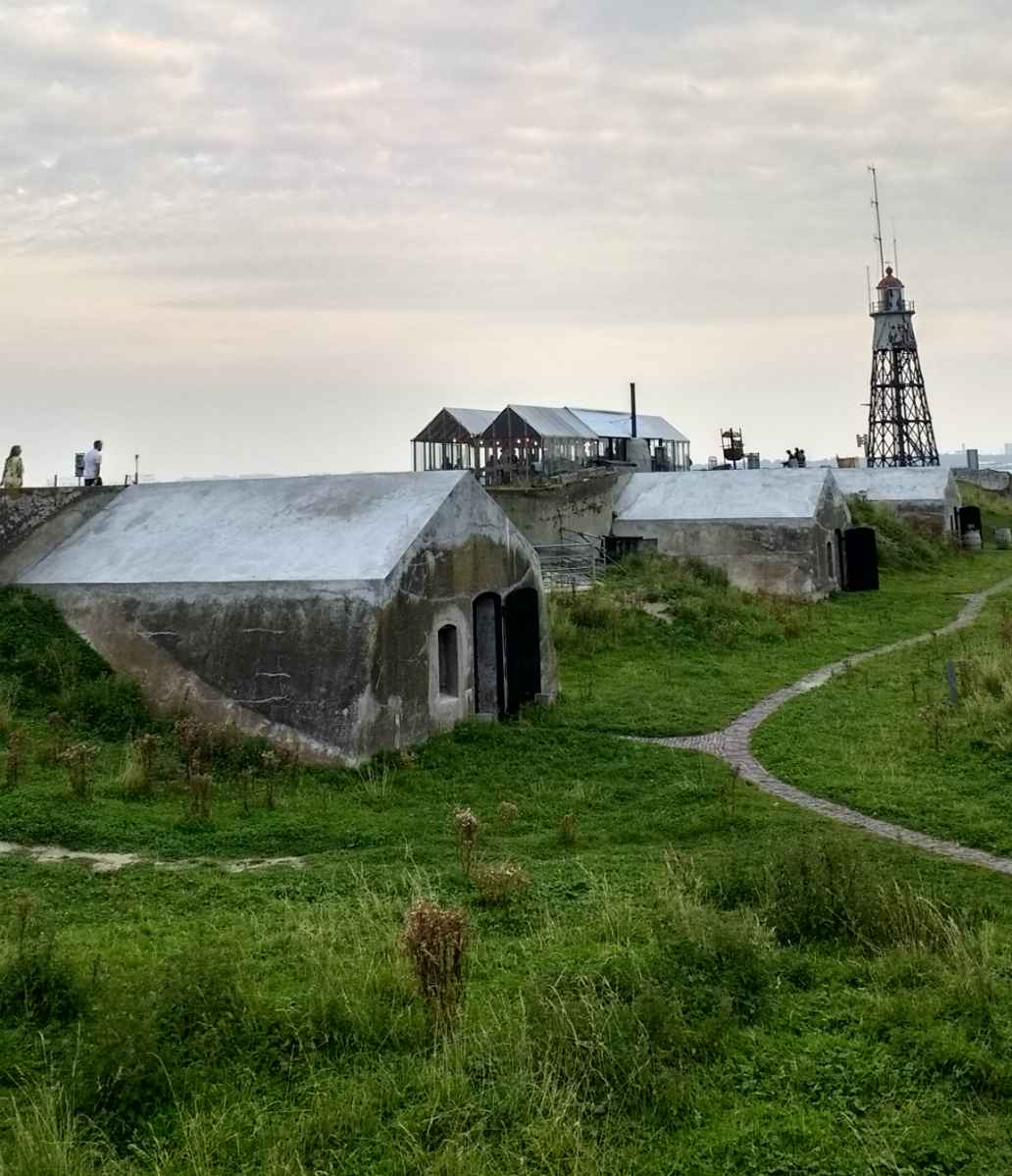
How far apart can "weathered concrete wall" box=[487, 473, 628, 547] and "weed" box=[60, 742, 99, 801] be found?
16.6 metres

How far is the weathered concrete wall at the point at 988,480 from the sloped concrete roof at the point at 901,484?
17.1 metres

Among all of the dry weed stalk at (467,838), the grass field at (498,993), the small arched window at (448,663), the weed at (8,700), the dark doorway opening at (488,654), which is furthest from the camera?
the dark doorway opening at (488,654)

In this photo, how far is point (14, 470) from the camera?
17.5 m

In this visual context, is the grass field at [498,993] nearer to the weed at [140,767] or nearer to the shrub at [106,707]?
the weed at [140,767]

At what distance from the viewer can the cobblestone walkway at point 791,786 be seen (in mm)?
9633

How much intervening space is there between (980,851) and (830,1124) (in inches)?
197

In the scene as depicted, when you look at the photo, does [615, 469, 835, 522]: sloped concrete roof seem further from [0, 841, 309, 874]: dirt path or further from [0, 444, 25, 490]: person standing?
[0, 841, 309, 874]: dirt path

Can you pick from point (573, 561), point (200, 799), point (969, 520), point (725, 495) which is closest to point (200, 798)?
point (200, 799)

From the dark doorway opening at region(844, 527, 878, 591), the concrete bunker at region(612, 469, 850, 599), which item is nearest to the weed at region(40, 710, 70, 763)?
the concrete bunker at region(612, 469, 850, 599)

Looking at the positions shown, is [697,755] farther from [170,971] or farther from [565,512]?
[565,512]

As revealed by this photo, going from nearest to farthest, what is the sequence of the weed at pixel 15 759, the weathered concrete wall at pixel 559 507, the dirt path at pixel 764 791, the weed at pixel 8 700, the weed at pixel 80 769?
the dirt path at pixel 764 791
the weed at pixel 80 769
the weed at pixel 15 759
the weed at pixel 8 700
the weathered concrete wall at pixel 559 507

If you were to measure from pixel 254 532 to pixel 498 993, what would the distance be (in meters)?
10.2

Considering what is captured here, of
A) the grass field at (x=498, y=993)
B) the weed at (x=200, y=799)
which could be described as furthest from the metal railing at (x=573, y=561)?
the weed at (x=200, y=799)

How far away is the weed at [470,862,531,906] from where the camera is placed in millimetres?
8359
